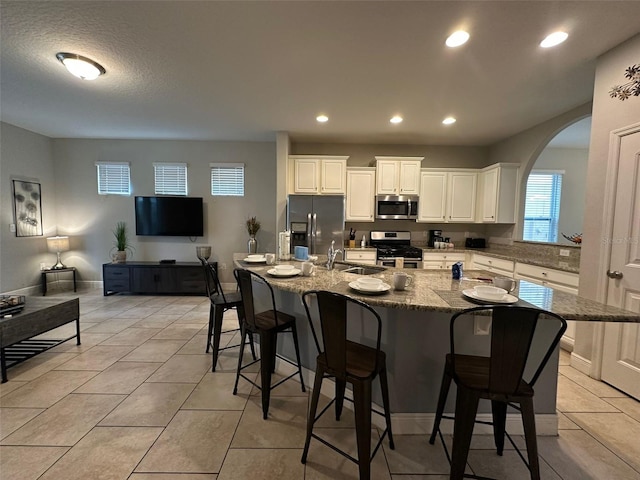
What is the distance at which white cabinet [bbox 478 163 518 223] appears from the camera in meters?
4.40

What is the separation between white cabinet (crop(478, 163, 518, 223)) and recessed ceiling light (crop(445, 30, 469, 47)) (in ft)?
9.40

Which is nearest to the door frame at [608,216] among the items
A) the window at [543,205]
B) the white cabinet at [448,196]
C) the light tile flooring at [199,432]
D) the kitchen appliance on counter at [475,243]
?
the light tile flooring at [199,432]

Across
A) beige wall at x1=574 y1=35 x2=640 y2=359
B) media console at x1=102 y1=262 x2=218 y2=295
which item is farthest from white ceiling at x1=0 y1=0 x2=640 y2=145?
media console at x1=102 y1=262 x2=218 y2=295

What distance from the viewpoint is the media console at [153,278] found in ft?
15.9

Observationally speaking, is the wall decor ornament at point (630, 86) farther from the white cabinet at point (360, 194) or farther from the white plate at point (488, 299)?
the white cabinet at point (360, 194)

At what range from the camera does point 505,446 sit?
1750mm

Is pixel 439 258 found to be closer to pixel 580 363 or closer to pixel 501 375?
pixel 580 363

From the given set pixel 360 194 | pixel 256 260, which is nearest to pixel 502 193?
pixel 360 194

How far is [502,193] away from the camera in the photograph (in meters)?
4.43

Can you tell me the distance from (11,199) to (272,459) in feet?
19.2

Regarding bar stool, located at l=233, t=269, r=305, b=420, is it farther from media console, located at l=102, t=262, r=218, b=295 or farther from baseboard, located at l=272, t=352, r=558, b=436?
media console, located at l=102, t=262, r=218, b=295

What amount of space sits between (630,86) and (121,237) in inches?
276

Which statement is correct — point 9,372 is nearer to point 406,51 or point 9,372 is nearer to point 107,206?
point 107,206

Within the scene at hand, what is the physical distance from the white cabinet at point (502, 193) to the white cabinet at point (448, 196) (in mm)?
298
